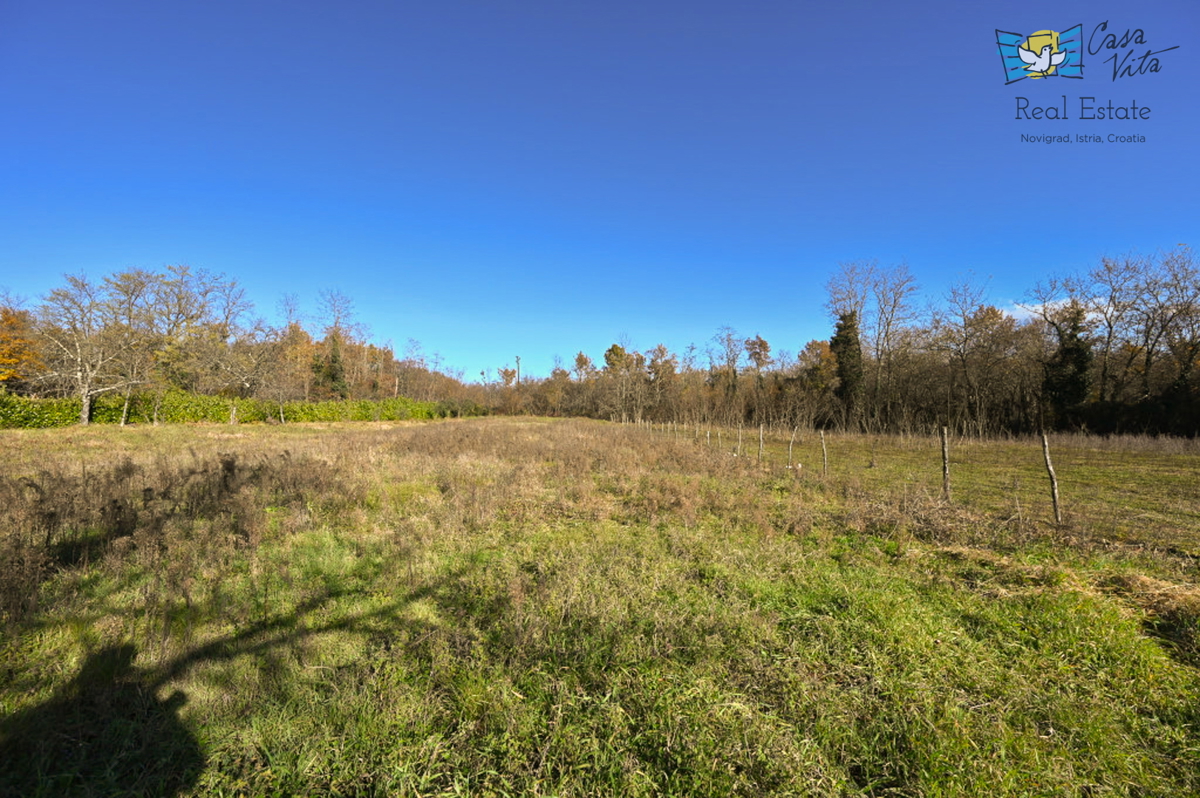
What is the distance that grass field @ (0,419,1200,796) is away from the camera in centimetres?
247

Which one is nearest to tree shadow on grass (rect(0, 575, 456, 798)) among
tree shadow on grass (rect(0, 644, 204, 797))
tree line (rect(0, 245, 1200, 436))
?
tree shadow on grass (rect(0, 644, 204, 797))

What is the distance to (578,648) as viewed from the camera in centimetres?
345

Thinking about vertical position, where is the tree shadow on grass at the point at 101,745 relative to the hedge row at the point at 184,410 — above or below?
below

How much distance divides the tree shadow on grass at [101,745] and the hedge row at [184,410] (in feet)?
88.6

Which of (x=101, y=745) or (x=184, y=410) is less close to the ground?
(x=184, y=410)

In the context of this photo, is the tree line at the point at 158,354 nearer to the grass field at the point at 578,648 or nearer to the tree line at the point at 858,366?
the tree line at the point at 858,366

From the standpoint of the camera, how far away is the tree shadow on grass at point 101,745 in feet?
7.54

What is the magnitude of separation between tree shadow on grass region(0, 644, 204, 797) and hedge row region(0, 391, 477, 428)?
27017 mm

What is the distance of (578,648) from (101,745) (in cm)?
294

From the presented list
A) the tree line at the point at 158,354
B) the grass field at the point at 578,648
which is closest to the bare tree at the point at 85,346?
the tree line at the point at 158,354

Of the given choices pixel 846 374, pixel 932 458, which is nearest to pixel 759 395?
pixel 846 374

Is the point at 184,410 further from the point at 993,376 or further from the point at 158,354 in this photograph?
the point at 993,376

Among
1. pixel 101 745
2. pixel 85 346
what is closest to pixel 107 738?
pixel 101 745

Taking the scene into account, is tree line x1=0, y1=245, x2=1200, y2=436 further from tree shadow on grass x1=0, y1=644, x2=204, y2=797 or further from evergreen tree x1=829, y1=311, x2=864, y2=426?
tree shadow on grass x1=0, y1=644, x2=204, y2=797
